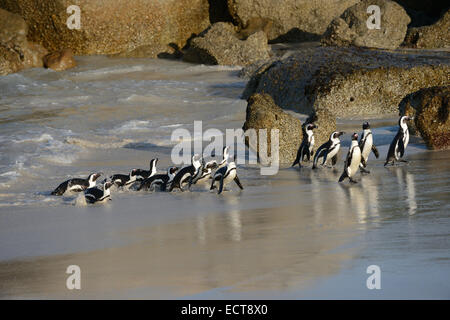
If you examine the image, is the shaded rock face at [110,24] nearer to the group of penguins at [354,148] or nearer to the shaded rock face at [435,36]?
the shaded rock face at [435,36]

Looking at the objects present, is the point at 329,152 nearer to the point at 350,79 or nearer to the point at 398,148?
the point at 398,148

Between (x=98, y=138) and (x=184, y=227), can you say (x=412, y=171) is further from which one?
(x=98, y=138)

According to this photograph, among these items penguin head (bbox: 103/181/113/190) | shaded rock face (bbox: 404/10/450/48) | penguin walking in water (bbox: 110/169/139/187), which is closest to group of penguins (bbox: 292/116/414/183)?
penguin walking in water (bbox: 110/169/139/187)

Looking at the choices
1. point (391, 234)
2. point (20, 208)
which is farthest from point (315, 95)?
point (391, 234)

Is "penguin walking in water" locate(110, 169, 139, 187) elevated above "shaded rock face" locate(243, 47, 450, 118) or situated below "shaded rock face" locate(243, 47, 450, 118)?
below

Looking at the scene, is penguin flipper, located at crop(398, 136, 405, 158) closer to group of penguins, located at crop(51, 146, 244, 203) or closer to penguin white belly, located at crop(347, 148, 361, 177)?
penguin white belly, located at crop(347, 148, 361, 177)

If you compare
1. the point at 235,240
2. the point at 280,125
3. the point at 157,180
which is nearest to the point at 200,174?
the point at 157,180

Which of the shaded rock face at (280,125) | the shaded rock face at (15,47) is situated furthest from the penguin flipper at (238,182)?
the shaded rock face at (15,47)

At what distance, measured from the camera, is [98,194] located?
23.6ft

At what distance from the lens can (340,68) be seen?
1294cm

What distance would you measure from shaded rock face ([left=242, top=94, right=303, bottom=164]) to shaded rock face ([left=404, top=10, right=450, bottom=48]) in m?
11.1

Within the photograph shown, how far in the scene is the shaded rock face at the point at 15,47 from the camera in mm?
19125

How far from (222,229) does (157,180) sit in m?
2.29

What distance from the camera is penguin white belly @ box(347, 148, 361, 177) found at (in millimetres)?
7746
